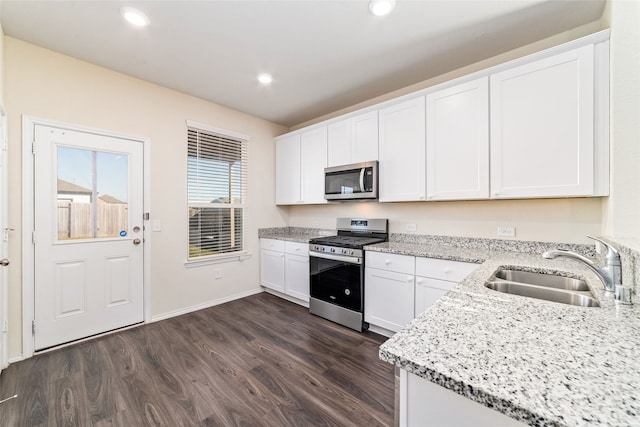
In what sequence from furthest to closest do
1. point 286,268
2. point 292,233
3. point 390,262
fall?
1. point 292,233
2. point 286,268
3. point 390,262

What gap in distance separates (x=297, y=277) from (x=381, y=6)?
291 centimetres

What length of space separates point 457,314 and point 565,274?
1146 mm

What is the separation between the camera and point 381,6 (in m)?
1.80

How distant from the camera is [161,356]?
2.27 meters

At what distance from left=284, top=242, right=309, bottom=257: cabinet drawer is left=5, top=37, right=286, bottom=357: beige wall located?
660 mm

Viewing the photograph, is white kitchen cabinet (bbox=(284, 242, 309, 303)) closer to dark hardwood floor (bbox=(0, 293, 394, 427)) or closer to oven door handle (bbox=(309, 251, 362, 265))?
oven door handle (bbox=(309, 251, 362, 265))

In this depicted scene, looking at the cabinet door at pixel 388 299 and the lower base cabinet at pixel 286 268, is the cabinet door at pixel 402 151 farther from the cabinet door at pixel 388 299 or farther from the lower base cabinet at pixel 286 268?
the lower base cabinet at pixel 286 268

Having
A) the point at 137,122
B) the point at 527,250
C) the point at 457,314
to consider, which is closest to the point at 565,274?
the point at 527,250

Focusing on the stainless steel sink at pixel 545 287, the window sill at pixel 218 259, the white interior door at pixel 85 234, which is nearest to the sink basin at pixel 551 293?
the stainless steel sink at pixel 545 287

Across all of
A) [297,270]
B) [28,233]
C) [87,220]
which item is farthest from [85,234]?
[297,270]

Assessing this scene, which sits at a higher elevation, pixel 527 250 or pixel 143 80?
pixel 143 80

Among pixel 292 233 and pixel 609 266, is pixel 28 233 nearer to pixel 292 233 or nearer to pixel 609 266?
pixel 292 233

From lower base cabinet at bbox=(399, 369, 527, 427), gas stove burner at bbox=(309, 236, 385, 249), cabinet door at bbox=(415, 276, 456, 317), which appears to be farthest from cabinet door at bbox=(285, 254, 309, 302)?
lower base cabinet at bbox=(399, 369, 527, 427)

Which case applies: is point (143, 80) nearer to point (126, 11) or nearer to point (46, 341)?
point (126, 11)
